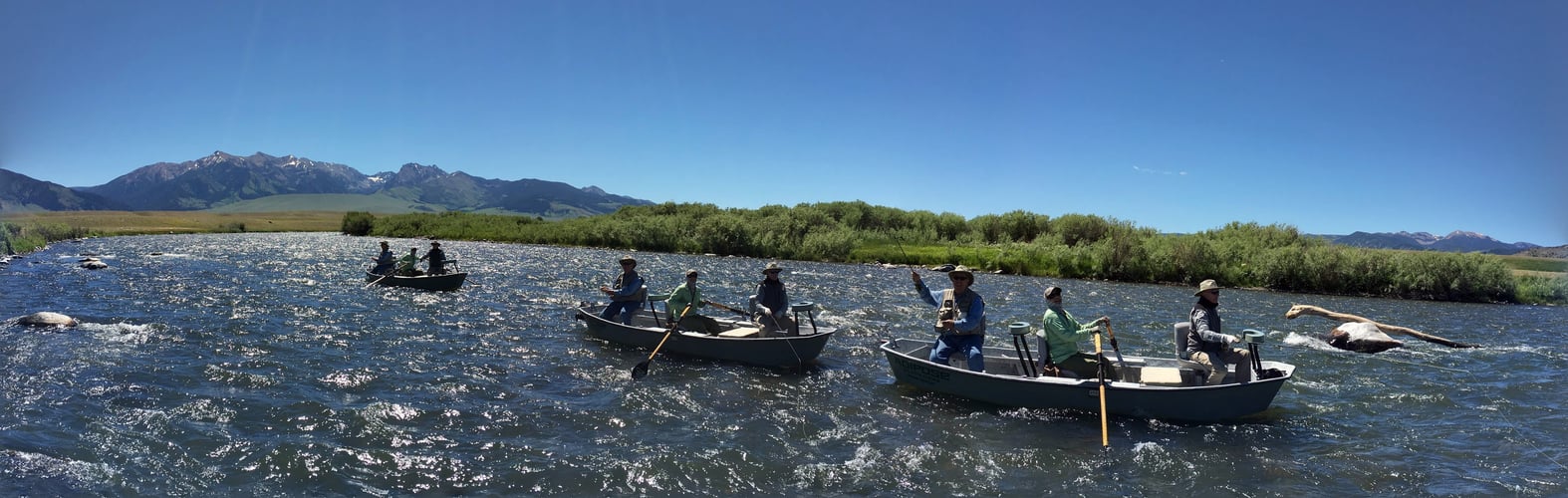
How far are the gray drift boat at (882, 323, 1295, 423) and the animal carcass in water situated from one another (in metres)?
10.1

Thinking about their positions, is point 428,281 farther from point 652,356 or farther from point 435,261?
point 652,356

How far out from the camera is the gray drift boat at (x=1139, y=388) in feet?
41.8

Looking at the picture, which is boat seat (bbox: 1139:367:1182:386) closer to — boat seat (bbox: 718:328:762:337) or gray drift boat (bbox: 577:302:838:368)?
gray drift boat (bbox: 577:302:838:368)

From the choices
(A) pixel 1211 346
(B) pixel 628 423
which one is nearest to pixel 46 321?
(B) pixel 628 423

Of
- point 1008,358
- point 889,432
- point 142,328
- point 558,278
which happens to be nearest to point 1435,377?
point 1008,358

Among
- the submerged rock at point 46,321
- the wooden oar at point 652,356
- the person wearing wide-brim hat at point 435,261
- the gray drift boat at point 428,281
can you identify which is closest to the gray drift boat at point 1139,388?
the wooden oar at point 652,356

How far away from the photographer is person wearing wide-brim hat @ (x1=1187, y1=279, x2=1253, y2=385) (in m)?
12.8

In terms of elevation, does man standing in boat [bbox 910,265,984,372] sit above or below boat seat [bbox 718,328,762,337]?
above

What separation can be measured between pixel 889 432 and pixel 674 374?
5.67 metres

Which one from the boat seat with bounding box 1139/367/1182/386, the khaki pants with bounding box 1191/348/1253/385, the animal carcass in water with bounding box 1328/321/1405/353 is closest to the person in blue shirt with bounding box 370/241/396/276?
the boat seat with bounding box 1139/367/1182/386

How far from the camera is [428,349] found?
18438mm

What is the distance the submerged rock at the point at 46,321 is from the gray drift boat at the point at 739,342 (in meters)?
13.5

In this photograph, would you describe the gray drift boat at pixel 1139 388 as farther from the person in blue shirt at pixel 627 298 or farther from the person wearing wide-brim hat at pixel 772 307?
the person in blue shirt at pixel 627 298

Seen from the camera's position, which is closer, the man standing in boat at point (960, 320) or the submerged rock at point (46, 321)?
the man standing in boat at point (960, 320)
